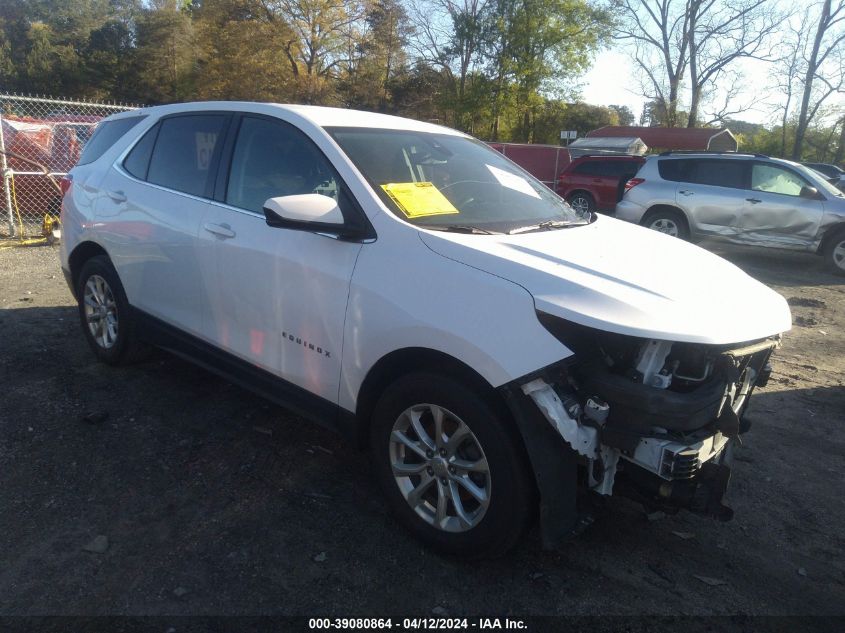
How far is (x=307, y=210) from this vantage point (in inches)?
106

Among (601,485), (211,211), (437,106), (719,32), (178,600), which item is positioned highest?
(719,32)

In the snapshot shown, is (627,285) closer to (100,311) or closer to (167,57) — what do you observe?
(100,311)

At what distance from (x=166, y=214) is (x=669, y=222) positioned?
949 centimetres

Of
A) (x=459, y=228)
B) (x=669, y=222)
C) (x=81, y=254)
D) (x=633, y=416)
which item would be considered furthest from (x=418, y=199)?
(x=669, y=222)

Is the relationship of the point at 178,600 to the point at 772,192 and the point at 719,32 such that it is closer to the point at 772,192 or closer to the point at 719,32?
the point at 772,192

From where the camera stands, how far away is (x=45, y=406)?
391 cm

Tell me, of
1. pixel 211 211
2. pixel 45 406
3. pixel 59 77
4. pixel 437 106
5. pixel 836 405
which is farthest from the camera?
pixel 59 77

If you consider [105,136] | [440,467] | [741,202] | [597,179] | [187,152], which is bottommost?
[440,467]

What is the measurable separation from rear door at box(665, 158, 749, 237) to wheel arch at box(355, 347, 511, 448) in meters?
9.55

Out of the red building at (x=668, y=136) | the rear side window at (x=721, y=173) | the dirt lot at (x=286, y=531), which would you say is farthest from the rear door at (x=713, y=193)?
the red building at (x=668, y=136)

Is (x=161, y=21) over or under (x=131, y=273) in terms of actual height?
over

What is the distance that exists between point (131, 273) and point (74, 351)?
1.30 metres

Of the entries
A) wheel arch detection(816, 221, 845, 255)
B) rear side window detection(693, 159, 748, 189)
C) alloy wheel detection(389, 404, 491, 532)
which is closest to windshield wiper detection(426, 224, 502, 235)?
alloy wheel detection(389, 404, 491, 532)

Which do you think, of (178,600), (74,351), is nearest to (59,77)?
(74,351)
